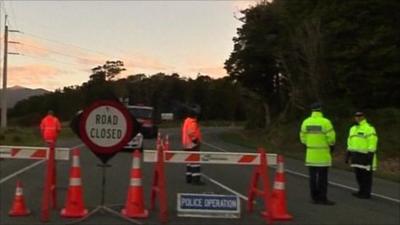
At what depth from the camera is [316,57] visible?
43.8m

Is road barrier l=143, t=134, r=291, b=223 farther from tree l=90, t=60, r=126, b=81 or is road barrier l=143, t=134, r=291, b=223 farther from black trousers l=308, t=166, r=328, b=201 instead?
tree l=90, t=60, r=126, b=81

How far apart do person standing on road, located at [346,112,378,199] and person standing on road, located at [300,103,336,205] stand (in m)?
1.81

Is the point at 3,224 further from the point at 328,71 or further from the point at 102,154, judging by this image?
the point at 328,71

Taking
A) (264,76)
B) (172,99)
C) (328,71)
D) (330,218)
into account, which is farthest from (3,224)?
(172,99)

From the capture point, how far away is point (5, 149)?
11367mm

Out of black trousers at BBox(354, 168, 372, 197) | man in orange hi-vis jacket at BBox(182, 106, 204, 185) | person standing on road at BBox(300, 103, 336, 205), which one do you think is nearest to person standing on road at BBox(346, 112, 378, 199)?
black trousers at BBox(354, 168, 372, 197)

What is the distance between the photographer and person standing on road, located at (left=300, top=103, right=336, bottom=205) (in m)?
13.6

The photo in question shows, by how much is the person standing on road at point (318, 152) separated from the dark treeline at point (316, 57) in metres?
8.04

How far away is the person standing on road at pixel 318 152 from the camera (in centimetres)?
1358

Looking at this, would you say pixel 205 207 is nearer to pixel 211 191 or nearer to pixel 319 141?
pixel 319 141

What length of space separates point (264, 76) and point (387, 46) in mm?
25426

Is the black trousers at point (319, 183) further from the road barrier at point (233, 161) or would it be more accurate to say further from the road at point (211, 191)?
the road barrier at point (233, 161)

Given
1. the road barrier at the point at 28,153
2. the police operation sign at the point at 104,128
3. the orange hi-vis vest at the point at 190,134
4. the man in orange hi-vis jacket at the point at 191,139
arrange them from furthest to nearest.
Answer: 1. the orange hi-vis vest at the point at 190,134
2. the man in orange hi-vis jacket at the point at 191,139
3. the road barrier at the point at 28,153
4. the police operation sign at the point at 104,128

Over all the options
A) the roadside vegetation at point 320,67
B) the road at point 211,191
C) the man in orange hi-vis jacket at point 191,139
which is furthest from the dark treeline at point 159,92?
the man in orange hi-vis jacket at point 191,139
